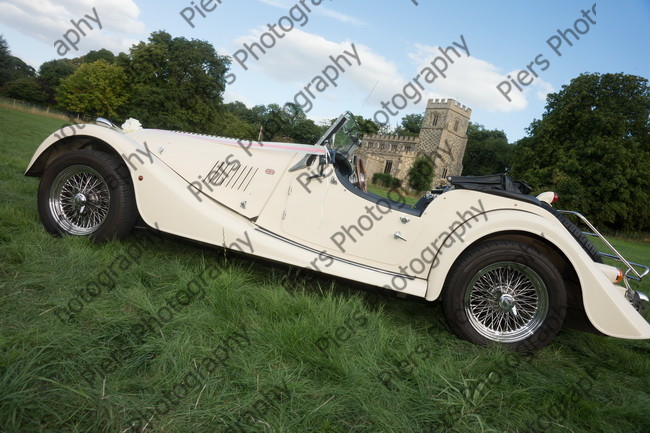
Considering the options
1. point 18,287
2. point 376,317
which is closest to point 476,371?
Result: point 376,317

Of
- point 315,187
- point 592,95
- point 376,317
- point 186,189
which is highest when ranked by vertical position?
point 592,95

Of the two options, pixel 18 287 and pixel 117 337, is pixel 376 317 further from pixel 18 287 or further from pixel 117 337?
pixel 18 287

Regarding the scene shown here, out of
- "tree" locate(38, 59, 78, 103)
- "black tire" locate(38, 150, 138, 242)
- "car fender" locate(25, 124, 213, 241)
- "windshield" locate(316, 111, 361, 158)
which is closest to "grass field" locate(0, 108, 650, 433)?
"black tire" locate(38, 150, 138, 242)

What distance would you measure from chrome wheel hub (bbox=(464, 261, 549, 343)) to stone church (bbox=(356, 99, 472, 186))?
2111 inches

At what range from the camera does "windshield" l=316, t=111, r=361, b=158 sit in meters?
3.39

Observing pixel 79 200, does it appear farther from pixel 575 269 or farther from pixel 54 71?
pixel 54 71

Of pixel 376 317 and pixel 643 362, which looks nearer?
pixel 376 317

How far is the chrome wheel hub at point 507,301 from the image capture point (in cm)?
266

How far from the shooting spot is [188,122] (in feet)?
118

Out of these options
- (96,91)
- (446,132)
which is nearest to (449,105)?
(446,132)

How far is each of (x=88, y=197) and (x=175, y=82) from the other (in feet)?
127

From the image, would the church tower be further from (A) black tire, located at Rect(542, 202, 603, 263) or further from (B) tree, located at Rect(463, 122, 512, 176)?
(A) black tire, located at Rect(542, 202, 603, 263)

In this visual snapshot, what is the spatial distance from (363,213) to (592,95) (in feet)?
126

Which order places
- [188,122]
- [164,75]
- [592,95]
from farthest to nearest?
[164,75] → [188,122] → [592,95]
